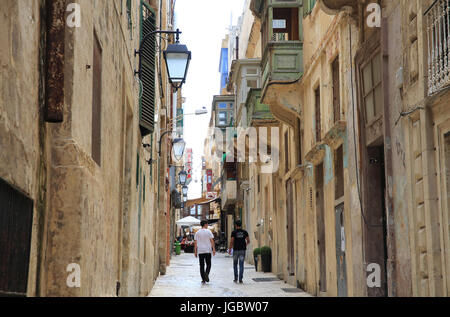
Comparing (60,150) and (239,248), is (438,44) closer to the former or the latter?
(60,150)

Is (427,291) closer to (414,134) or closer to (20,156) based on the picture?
(414,134)

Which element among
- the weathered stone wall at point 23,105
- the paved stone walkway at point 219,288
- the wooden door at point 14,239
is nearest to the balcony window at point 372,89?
the paved stone walkway at point 219,288

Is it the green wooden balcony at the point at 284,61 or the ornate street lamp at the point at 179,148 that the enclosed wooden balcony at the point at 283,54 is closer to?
the green wooden balcony at the point at 284,61

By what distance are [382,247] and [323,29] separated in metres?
5.78

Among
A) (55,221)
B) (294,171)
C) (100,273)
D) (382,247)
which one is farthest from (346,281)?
(55,221)

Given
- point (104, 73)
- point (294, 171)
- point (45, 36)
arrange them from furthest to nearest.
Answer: point (294, 171) → point (104, 73) → point (45, 36)

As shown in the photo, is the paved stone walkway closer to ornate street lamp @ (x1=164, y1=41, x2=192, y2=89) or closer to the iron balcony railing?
ornate street lamp @ (x1=164, y1=41, x2=192, y2=89)

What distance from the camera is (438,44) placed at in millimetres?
7633

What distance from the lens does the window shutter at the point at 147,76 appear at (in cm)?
1230

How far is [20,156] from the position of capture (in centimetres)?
388

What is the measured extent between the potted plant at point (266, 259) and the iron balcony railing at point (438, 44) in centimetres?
1542

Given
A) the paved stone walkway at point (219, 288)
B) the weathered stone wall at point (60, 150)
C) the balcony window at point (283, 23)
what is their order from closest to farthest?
the weathered stone wall at point (60, 150)
the paved stone walkway at point (219, 288)
the balcony window at point (283, 23)

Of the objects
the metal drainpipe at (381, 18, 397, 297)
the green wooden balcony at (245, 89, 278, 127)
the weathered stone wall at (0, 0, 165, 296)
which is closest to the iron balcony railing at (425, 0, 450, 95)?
the metal drainpipe at (381, 18, 397, 297)

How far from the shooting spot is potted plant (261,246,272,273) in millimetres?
22438
